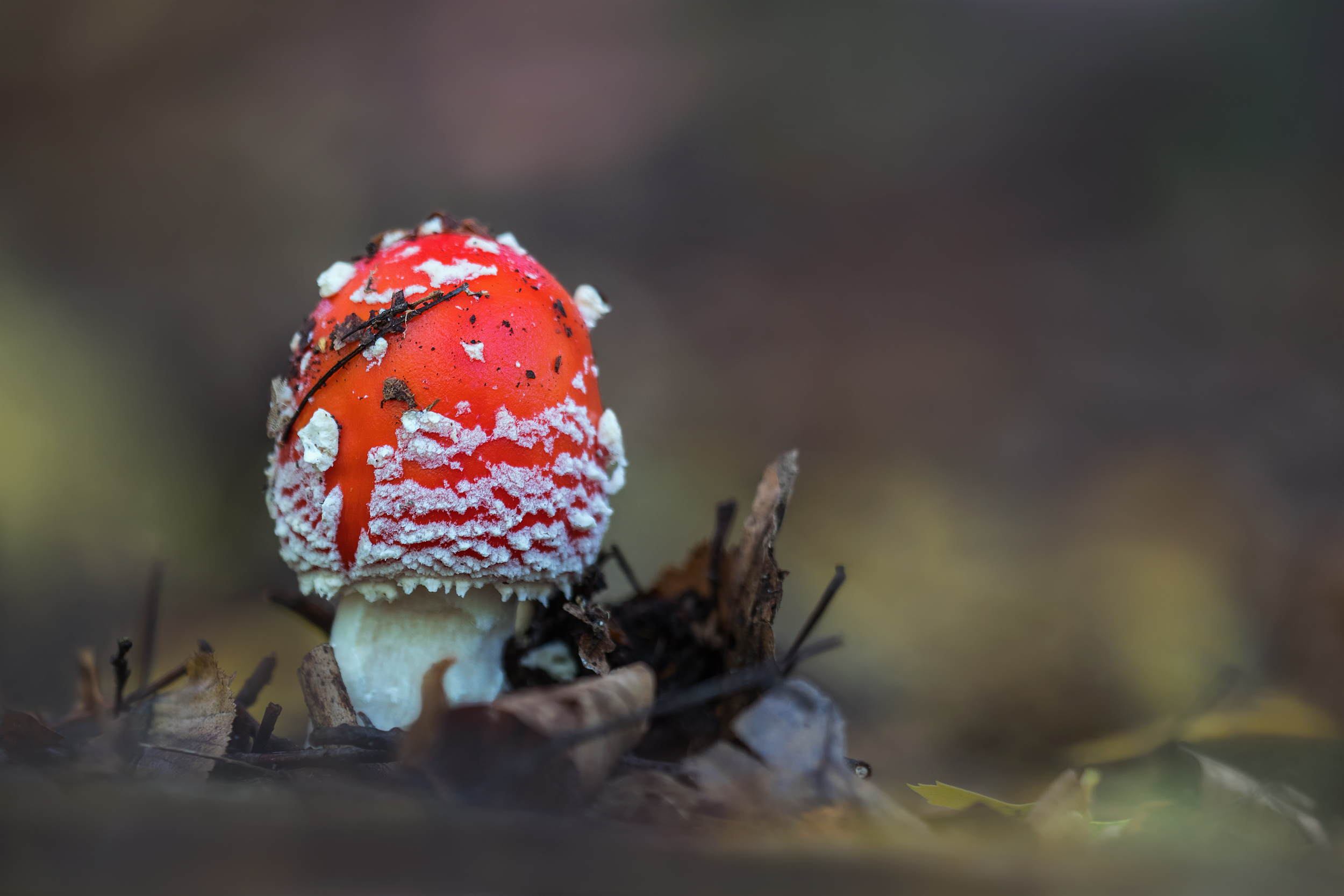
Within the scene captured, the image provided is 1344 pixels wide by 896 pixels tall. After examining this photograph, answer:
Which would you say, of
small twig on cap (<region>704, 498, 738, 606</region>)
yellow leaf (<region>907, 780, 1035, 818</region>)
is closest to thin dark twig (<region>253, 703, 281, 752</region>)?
small twig on cap (<region>704, 498, 738, 606</region>)

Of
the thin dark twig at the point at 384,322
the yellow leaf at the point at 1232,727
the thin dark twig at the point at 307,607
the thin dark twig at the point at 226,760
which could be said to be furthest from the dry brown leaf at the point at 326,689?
the yellow leaf at the point at 1232,727

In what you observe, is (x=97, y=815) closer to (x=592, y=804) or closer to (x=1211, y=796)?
(x=592, y=804)

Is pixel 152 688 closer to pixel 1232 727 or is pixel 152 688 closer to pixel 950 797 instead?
pixel 950 797

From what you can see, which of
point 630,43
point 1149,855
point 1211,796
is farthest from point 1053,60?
point 1149,855

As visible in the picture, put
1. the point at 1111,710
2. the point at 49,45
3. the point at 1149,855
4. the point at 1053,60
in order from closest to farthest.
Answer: the point at 1149,855, the point at 1111,710, the point at 49,45, the point at 1053,60

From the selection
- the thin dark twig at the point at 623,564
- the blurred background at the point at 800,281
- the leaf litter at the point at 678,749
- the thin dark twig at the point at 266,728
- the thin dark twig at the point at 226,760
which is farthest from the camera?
the blurred background at the point at 800,281

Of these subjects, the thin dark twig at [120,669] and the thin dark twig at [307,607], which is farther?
the thin dark twig at [307,607]

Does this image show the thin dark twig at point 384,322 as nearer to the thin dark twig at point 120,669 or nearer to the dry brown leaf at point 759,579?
the thin dark twig at point 120,669

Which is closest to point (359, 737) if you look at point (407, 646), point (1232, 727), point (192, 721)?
point (192, 721)
